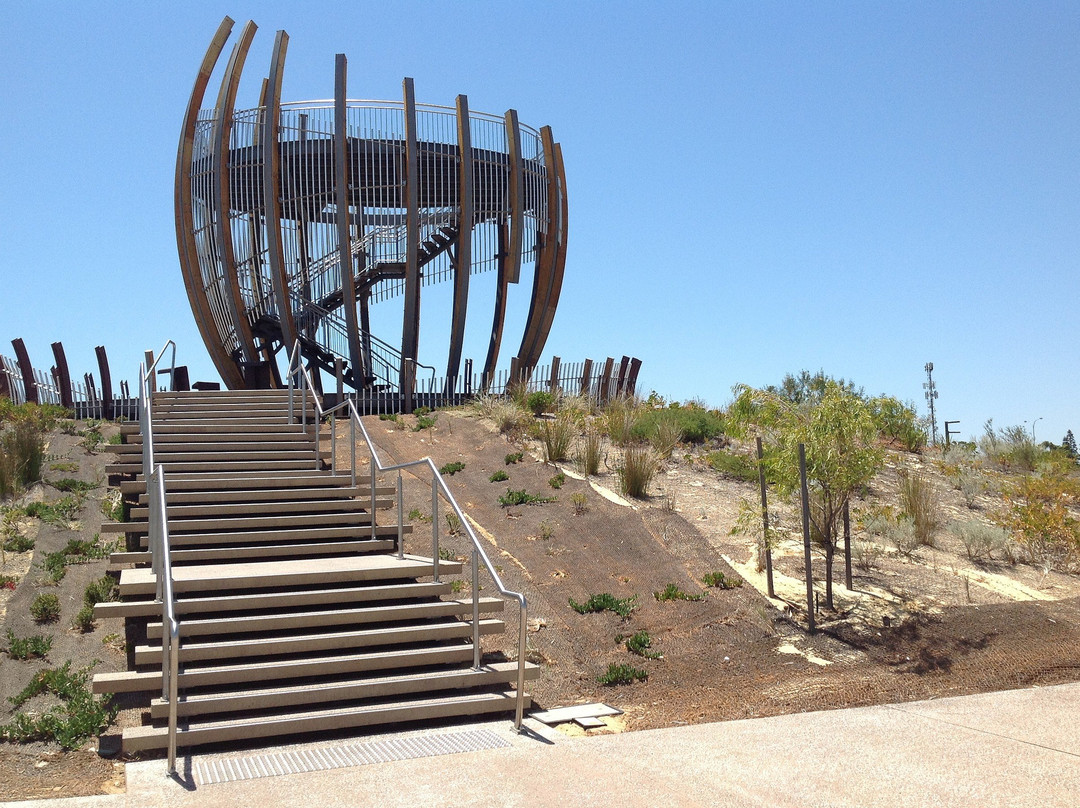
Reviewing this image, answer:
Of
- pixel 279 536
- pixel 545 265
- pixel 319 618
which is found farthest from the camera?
pixel 545 265

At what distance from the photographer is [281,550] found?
8.98 meters

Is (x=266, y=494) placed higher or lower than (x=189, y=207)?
lower

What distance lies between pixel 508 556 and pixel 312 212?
12564mm

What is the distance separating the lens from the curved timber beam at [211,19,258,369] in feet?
64.0

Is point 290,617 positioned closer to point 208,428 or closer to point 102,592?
point 102,592

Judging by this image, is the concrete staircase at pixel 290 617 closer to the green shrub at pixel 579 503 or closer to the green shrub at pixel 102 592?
the green shrub at pixel 102 592

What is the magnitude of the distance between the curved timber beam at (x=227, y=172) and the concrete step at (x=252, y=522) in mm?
11240

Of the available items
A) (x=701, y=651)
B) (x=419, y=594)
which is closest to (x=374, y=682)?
(x=419, y=594)

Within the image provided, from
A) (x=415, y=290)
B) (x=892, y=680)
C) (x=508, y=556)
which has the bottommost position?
(x=892, y=680)

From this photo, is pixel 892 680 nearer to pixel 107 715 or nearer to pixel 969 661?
pixel 969 661

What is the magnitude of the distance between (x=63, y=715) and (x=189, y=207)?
15666mm

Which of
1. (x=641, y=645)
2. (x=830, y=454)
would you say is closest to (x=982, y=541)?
(x=830, y=454)

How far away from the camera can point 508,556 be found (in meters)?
10.6

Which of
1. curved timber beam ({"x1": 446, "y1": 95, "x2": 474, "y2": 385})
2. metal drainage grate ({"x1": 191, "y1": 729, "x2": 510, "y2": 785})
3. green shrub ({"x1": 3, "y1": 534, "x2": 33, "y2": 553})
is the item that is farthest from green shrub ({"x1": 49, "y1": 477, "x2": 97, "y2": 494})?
curved timber beam ({"x1": 446, "y1": 95, "x2": 474, "y2": 385})
